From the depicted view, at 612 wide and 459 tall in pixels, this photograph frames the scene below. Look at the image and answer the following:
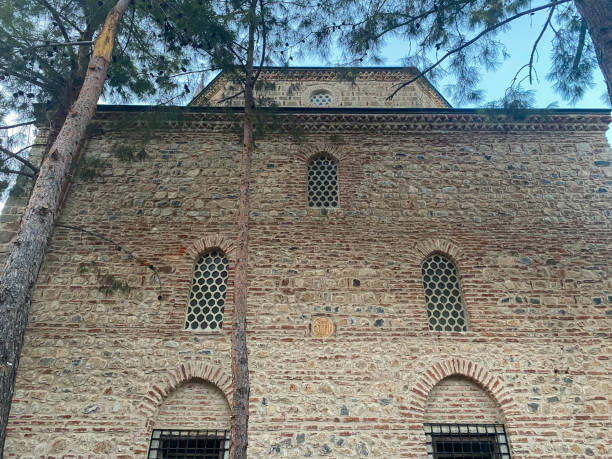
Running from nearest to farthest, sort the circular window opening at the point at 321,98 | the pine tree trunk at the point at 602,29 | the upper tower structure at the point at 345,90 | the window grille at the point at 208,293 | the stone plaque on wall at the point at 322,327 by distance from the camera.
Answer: the pine tree trunk at the point at 602,29 < the stone plaque on wall at the point at 322,327 < the window grille at the point at 208,293 < the upper tower structure at the point at 345,90 < the circular window opening at the point at 321,98

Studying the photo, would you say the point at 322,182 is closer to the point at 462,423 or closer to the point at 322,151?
the point at 322,151

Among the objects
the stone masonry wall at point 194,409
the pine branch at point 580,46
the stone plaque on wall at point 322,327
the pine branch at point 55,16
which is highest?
the pine branch at point 55,16

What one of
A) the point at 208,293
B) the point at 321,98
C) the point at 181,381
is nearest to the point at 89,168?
the point at 208,293

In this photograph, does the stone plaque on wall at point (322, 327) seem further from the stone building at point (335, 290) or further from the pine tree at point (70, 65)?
the pine tree at point (70, 65)

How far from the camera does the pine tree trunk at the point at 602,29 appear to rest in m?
4.67

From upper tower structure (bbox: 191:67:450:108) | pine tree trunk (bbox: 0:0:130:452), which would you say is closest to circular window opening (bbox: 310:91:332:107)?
upper tower structure (bbox: 191:67:450:108)

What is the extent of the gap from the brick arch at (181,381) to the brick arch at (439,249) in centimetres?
334

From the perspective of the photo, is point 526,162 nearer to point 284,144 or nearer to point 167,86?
point 284,144

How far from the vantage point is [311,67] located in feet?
36.2

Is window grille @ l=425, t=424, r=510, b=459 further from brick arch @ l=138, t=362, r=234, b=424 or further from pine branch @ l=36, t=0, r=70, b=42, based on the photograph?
pine branch @ l=36, t=0, r=70, b=42

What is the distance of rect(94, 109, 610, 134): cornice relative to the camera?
24.5 ft

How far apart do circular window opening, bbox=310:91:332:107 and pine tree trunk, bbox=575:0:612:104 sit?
20.6 ft

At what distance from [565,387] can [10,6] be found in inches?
349

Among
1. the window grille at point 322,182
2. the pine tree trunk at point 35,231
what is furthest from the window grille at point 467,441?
the pine tree trunk at point 35,231
